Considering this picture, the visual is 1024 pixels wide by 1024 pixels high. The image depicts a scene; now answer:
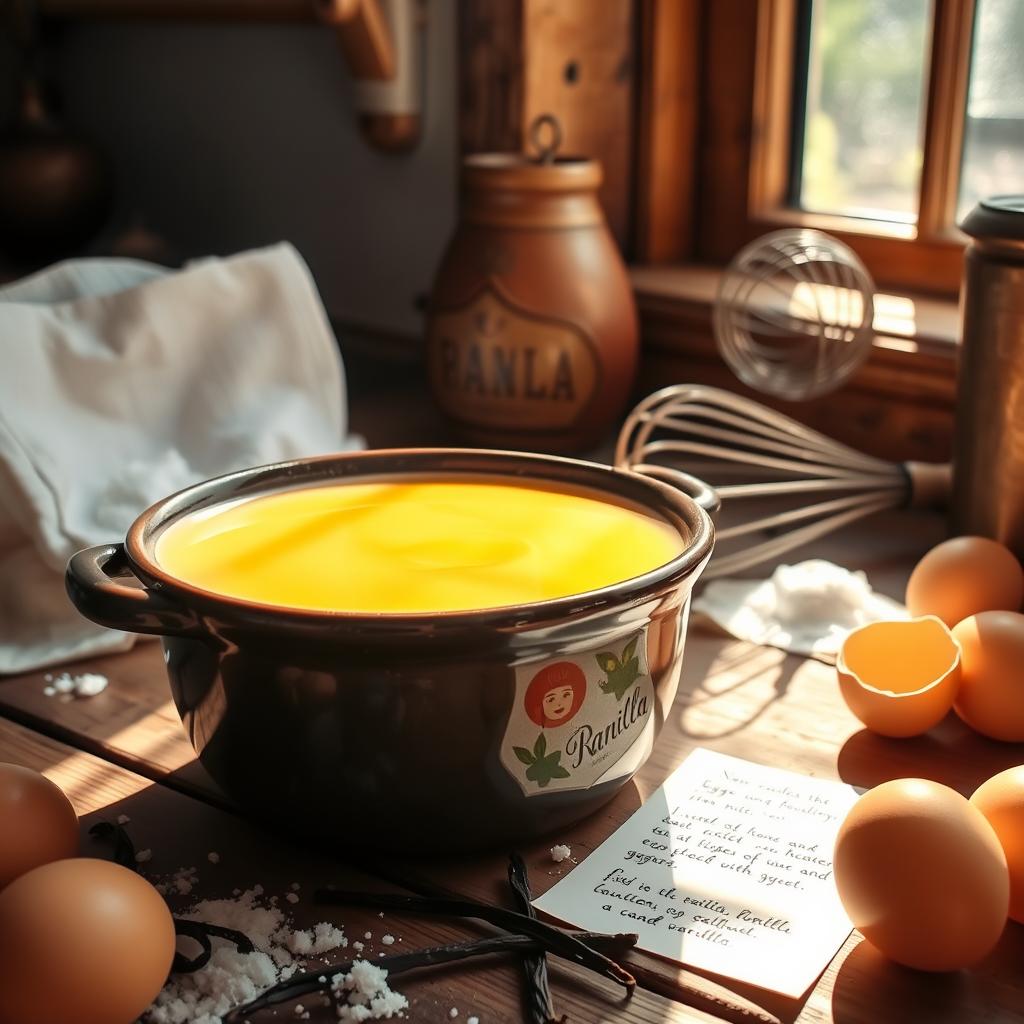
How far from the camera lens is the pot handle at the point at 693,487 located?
1.95 feet

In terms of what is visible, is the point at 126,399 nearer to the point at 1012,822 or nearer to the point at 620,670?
the point at 620,670

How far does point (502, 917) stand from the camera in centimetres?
48

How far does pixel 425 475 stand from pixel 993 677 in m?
0.28

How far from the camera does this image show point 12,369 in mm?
799

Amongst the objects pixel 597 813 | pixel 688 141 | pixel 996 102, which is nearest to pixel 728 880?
pixel 597 813

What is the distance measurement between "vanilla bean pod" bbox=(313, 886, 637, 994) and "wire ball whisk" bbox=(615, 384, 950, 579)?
1.11 feet

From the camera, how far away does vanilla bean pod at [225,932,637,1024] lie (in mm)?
437

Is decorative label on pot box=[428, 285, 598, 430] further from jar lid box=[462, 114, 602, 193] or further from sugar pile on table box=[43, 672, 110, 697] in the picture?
sugar pile on table box=[43, 672, 110, 697]

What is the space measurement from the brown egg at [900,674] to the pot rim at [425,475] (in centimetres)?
13

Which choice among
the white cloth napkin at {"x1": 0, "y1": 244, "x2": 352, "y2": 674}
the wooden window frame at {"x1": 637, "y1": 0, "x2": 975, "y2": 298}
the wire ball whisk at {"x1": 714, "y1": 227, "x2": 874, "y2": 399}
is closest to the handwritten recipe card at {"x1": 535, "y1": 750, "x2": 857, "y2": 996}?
the white cloth napkin at {"x1": 0, "y1": 244, "x2": 352, "y2": 674}

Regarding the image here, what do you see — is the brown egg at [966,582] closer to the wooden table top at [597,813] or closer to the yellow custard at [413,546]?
the wooden table top at [597,813]

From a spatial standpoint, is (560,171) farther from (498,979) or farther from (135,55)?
(135,55)

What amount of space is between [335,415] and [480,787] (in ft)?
1.72

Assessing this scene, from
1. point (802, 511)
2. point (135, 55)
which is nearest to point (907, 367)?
point (802, 511)
